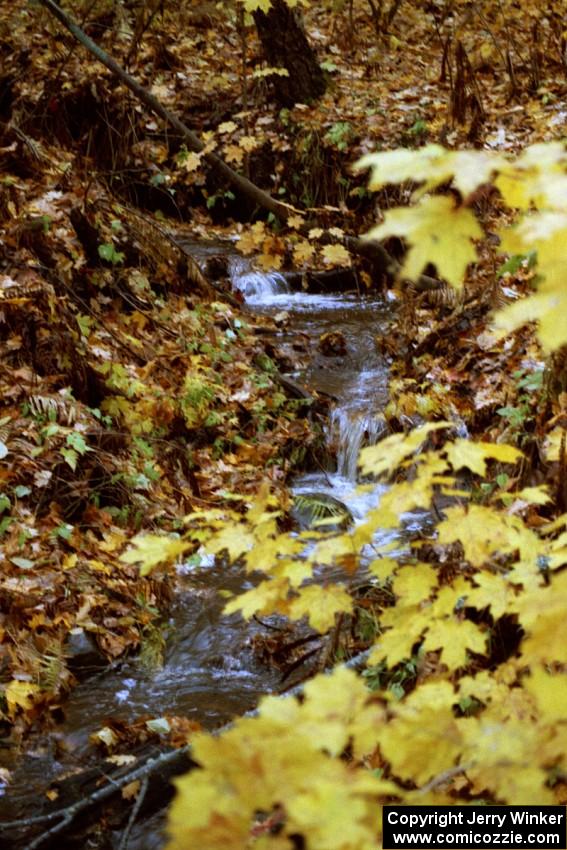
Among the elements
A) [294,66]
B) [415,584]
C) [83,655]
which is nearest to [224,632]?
[83,655]

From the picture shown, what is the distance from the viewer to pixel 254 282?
1035 cm

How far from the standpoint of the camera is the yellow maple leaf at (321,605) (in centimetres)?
244

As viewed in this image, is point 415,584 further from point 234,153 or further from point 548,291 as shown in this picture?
point 234,153

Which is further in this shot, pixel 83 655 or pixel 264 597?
pixel 83 655

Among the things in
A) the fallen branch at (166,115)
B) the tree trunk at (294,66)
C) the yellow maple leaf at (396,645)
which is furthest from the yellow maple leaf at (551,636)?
the tree trunk at (294,66)

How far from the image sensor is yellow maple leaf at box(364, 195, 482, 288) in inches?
57.4

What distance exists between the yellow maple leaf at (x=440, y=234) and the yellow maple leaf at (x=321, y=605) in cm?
132

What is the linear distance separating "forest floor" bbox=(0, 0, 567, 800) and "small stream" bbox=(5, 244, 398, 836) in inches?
8.3

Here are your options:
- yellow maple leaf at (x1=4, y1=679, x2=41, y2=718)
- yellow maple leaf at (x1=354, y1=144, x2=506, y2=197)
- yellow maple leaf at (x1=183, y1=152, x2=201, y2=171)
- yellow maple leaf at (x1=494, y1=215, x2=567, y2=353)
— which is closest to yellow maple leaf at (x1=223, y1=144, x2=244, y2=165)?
yellow maple leaf at (x1=183, y1=152, x2=201, y2=171)

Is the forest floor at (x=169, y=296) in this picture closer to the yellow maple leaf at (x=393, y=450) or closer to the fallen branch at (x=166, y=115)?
the fallen branch at (x=166, y=115)

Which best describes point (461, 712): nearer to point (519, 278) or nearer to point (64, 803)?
point (64, 803)

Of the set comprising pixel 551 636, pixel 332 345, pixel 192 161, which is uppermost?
pixel 192 161

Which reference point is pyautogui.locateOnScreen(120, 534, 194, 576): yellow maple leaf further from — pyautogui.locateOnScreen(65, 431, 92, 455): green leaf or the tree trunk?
the tree trunk

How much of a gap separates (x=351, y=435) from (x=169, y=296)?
269 centimetres
